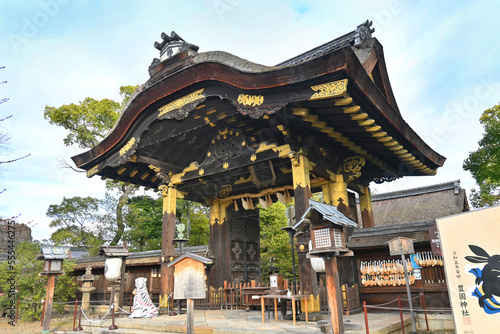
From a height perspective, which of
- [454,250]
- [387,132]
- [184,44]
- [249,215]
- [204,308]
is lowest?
[204,308]

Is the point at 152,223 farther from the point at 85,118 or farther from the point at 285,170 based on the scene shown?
the point at 285,170

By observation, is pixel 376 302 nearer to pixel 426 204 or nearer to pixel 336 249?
pixel 336 249

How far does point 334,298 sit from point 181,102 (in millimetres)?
5704

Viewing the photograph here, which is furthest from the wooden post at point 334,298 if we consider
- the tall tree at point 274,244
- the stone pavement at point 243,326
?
the tall tree at point 274,244

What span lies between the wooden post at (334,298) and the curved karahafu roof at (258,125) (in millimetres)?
2864

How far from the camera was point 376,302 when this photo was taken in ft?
26.6

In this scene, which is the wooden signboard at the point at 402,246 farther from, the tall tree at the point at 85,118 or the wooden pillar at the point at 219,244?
the tall tree at the point at 85,118

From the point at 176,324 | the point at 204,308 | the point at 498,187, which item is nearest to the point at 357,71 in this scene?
the point at 176,324

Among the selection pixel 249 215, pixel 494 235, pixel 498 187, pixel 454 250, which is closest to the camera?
pixel 494 235

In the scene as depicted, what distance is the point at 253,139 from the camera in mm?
8930

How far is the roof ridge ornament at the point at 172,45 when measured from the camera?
28.2 feet

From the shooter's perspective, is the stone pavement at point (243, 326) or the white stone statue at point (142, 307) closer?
the stone pavement at point (243, 326)

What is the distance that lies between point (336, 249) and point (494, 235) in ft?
6.81

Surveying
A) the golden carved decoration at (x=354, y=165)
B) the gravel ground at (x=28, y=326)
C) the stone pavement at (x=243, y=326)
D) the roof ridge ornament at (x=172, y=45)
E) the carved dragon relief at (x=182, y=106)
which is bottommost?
the gravel ground at (x=28, y=326)
